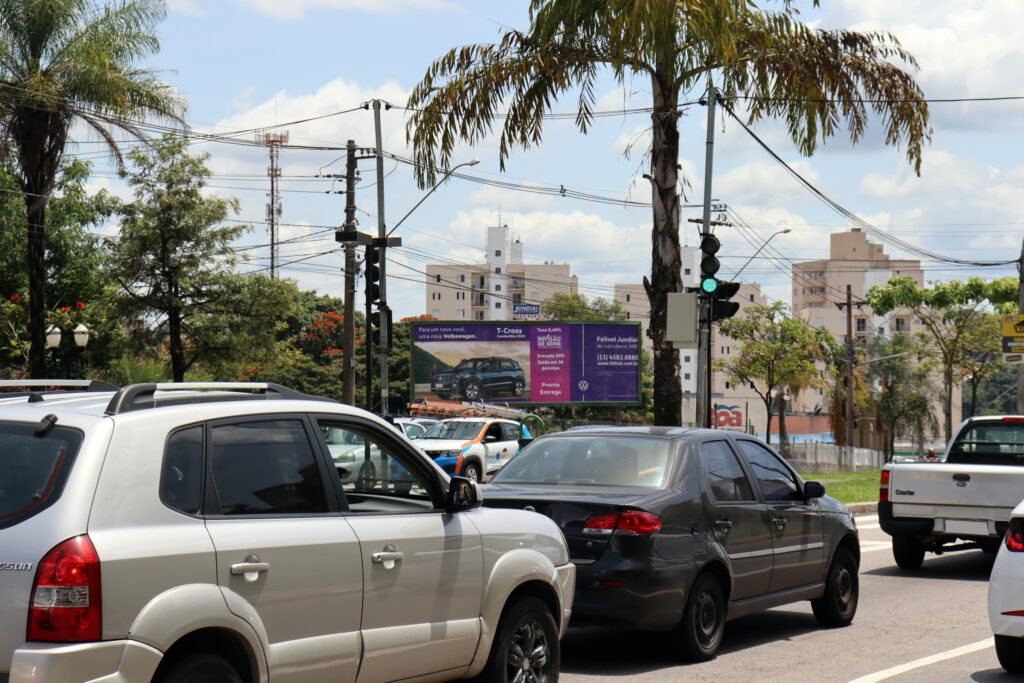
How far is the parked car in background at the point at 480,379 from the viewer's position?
181ft

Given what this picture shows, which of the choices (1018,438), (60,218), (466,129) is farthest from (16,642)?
(60,218)

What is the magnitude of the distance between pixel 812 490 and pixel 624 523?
8.34ft

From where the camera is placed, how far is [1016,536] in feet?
25.0

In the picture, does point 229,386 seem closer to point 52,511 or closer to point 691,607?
point 52,511

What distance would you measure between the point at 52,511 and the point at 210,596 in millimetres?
655

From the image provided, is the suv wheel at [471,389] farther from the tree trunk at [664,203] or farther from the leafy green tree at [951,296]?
the tree trunk at [664,203]

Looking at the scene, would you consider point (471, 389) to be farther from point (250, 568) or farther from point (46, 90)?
point (250, 568)

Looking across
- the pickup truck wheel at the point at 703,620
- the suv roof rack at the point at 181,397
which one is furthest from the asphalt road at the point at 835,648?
the suv roof rack at the point at 181,397

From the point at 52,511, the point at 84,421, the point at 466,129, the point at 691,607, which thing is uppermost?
the point at 466,129

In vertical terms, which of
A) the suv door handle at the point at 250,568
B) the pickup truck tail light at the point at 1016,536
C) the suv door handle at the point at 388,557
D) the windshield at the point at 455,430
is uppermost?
the suv door handle at the point at 250,568

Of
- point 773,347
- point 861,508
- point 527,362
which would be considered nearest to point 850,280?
point 773,347

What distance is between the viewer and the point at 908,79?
18.5 meters

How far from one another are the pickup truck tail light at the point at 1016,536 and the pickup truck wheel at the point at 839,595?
260 centimetres

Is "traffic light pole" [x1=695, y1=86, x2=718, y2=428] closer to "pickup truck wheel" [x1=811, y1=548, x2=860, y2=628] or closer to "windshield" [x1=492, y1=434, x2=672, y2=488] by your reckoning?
"pickup truck wheel" [x1=811, y1=548, x2=860, y2=628]
